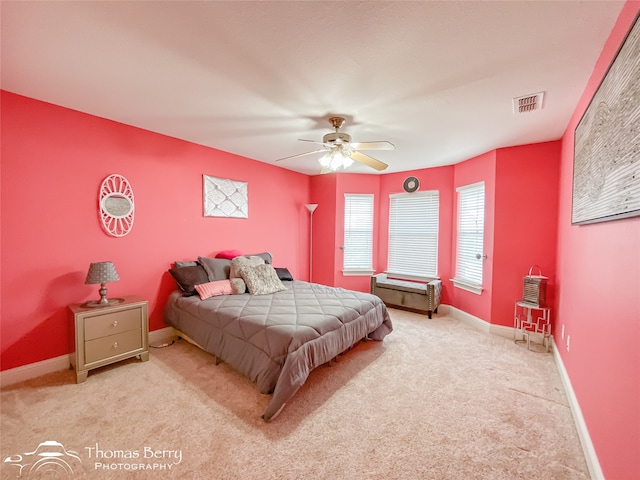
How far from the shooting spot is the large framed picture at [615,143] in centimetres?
116

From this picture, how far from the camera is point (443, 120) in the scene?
2.65 m

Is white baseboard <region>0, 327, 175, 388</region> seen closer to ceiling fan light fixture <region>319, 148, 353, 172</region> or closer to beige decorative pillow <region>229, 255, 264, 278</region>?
beige decorative pillow <region>229, 255, 264, 278</region>

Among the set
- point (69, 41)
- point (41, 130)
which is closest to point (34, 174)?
point (41, 130)

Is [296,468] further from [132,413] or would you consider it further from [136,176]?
[136,176]

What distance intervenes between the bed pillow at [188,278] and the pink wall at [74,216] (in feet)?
0.86

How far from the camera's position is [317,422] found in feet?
6.18

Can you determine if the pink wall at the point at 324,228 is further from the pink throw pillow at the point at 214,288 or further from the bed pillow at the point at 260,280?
the pink throw pillow at the point at 214,288

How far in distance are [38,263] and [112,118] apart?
1.59m

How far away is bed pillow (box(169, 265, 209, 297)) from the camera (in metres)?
3.11

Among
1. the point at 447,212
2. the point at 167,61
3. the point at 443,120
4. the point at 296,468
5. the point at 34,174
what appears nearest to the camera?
the point at 296,468

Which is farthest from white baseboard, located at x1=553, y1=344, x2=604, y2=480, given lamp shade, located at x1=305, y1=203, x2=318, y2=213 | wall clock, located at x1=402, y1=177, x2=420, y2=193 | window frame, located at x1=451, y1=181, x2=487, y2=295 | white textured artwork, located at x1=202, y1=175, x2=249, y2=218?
white textured artwork, located at x1=202, y1=175, x2=249, y2=218

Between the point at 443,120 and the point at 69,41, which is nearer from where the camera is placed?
the point at 69,41

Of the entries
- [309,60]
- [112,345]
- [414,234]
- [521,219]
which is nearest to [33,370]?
[112,345]

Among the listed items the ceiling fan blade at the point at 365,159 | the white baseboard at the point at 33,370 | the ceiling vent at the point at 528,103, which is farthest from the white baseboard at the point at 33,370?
the ceiling vent at the point at 528,103
